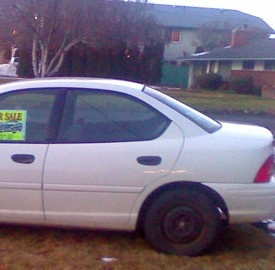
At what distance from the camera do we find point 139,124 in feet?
18.4

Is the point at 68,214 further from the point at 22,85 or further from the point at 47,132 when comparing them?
the point at 22,85

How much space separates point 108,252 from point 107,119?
118cm

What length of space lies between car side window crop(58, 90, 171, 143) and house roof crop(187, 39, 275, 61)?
38467mm

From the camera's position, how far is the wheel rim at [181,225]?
5.50 m

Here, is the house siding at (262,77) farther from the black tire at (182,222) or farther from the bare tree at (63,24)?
the black tire at (182,222)

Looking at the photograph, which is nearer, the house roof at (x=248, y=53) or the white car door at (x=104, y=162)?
the white car door at (x=104, y=162)

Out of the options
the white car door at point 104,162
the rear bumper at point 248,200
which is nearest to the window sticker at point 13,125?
the white car door at point 104,162

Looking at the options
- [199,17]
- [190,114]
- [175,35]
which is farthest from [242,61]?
[190,114]

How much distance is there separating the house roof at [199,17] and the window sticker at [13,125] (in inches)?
2338

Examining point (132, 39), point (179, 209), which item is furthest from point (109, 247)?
point (132, 39)

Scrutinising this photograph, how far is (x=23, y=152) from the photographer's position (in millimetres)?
5492

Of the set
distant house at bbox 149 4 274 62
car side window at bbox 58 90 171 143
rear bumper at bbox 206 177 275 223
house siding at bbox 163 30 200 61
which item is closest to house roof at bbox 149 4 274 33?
distant house at bbox 149 4 274 62

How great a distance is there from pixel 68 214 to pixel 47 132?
2.44 ft

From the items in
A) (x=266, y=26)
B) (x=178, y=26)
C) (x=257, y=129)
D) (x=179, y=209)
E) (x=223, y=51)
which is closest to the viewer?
(x=179, y=209)
